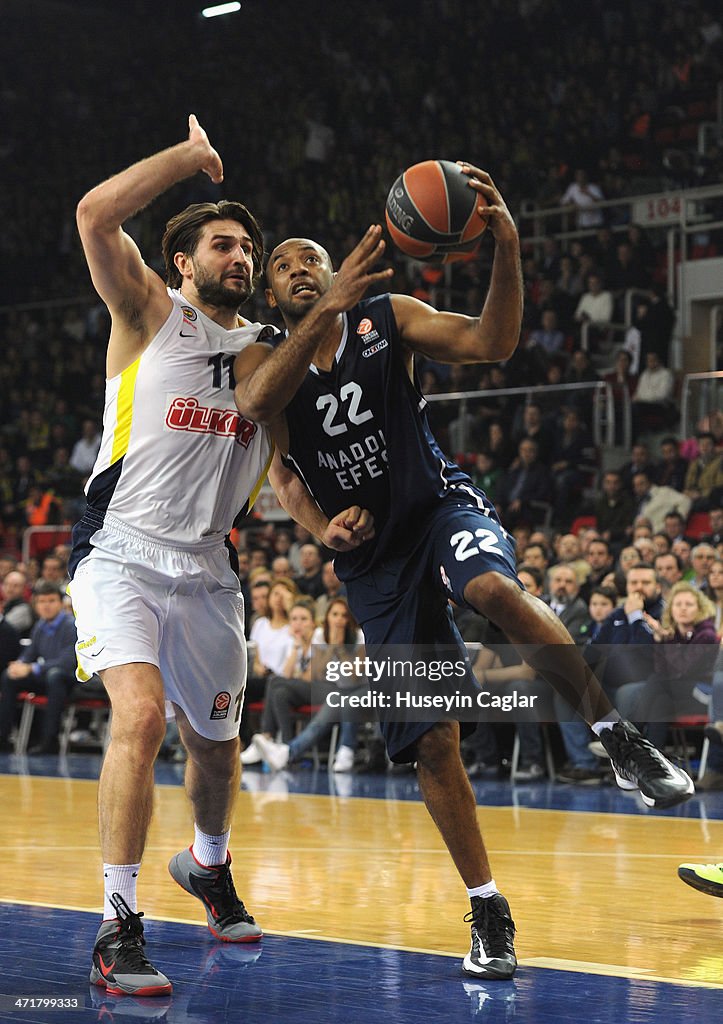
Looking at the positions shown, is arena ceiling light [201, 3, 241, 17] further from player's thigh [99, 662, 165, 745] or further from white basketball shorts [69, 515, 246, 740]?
player's thigh [99, 662, 165, 745]

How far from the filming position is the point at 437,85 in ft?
65.0

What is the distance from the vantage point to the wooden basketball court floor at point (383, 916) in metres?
3.74

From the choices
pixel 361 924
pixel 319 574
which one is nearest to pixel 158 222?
pixel 319 574

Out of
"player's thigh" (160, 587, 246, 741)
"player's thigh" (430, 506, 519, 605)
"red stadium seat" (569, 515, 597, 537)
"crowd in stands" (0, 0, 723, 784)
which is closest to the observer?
"player's thigh" (430, 506, 519, 605)

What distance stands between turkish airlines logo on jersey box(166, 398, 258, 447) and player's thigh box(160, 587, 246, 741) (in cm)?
50

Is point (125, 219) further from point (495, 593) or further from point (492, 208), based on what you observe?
point (495, 593)

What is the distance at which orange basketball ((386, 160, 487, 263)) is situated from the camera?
4.25 metres

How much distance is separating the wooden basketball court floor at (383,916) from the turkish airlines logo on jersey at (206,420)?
1.65m

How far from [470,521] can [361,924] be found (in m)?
1.58

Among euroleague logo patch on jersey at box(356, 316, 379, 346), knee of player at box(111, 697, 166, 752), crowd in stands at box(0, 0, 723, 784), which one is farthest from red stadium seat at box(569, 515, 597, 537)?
knee of player at box(111, 697, 166, 752)

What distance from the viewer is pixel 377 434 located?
4516 millimetres

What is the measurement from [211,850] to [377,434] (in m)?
1.56

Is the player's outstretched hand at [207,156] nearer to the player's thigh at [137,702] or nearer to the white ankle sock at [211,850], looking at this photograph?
the player's thigh at [137,702]

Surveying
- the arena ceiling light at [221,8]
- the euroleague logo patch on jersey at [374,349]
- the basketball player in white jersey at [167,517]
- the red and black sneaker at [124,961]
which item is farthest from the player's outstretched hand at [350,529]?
the arena ceiling light at [221,8]
